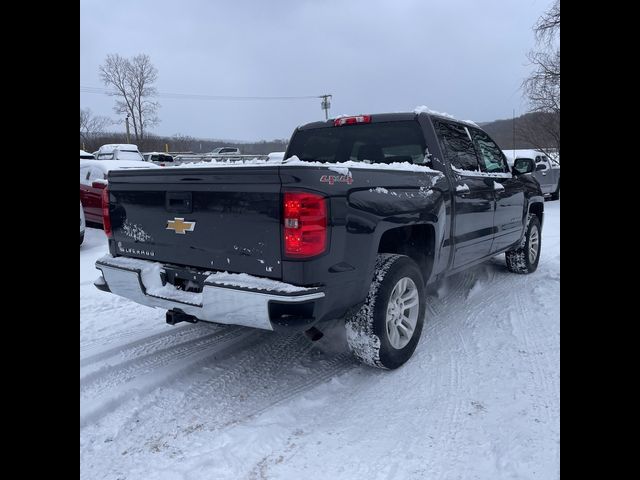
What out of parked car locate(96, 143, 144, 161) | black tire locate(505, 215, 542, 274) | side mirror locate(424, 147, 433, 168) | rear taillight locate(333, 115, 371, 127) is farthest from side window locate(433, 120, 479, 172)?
parked car locate(96, 143, 144, 161)

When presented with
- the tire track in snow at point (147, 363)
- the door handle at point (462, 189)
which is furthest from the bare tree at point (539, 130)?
the tire track in snow at point (147, 363)

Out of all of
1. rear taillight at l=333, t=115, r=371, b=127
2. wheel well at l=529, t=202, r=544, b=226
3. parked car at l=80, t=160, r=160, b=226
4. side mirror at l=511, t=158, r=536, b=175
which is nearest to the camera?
rear taillight at l=333, t=115, r=371, b=127

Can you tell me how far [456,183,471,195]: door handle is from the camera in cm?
414

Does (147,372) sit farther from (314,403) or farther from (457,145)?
(457,145)

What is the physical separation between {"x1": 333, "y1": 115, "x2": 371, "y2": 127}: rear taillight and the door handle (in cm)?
104

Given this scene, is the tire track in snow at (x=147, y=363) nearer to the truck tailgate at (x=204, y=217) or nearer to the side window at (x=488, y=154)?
the truck tailgate at (x=204, y=217)

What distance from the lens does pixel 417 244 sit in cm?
394

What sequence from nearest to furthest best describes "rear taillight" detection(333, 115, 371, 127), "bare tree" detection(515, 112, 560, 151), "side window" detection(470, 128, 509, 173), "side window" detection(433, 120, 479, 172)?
"side window" detection(433, 120, 479, 172) < "rear taillight" detection(333, 115, 371, 127) < "side window" detection(470, 128, 509, 173) < "bare tree" detection(515, 112, 560, 151)

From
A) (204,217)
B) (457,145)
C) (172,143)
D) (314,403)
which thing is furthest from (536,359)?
(172,143)

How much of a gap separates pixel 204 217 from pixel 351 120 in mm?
2111

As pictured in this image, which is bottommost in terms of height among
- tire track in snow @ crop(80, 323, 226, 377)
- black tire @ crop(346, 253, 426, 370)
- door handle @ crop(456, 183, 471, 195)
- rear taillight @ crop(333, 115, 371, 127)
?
tire track in snow @ crop(80, 323, 226, 377)

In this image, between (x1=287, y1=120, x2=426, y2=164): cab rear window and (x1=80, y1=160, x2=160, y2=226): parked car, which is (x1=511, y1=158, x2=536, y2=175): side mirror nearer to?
(x1=287, y1=120, x2=426, y2=164): cab rear window
